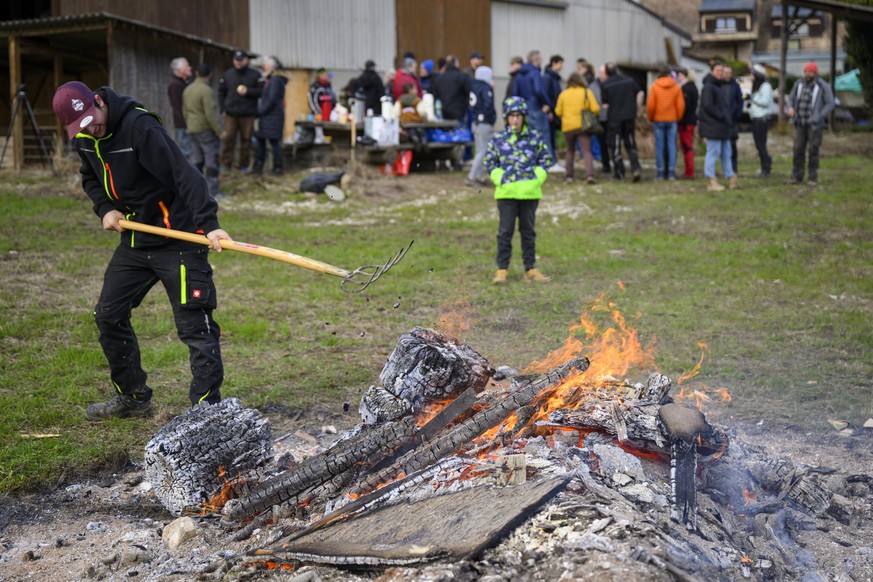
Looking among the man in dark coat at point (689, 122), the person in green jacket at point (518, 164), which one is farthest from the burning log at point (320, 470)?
the man in dark coat at point (689, 122)

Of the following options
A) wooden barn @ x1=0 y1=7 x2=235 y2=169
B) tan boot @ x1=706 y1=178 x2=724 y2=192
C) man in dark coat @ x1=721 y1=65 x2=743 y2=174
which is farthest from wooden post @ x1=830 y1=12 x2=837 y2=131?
wooden barn @ x1=0 y1=7 x2=235 y2=169

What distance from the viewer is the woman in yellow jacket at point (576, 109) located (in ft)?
55.7

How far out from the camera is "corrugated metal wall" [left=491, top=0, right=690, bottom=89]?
27.2 m

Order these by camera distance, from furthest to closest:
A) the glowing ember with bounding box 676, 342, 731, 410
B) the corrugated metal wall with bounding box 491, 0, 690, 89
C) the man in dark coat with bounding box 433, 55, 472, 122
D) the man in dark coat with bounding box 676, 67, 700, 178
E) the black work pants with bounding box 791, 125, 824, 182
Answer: the corrugated metal wall with bounding box 491, 0, 690, 89, the man in dark coat with bounding box 433, 55, 472, 122, the man in dark coat with bounding box 676, 67, 700, 178, the black work pants with bounding box 791, 125, 824, 182, the glowing ember with bounding box 676, 342, 731, 410

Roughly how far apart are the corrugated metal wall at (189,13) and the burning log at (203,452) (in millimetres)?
16914

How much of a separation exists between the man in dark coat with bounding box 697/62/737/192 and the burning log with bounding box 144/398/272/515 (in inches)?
484

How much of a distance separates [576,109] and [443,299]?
8787 millimetres

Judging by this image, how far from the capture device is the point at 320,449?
5.72 m

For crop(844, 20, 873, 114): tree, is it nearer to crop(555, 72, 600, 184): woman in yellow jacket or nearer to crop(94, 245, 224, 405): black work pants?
crop(555, 72, 600, 184): woman in yellow jacket

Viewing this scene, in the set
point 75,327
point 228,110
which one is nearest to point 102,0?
point 228,110

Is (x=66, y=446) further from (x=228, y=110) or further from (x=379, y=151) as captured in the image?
(x=379, y=151)

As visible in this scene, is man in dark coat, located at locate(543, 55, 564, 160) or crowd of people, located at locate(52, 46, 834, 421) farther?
man in dark coat, located at locate(543, 55, 564, 160)

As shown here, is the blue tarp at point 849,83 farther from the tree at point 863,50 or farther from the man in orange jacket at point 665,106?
the man in orange jacket at point 665,106

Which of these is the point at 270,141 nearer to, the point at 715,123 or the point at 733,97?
the point at 715,123
